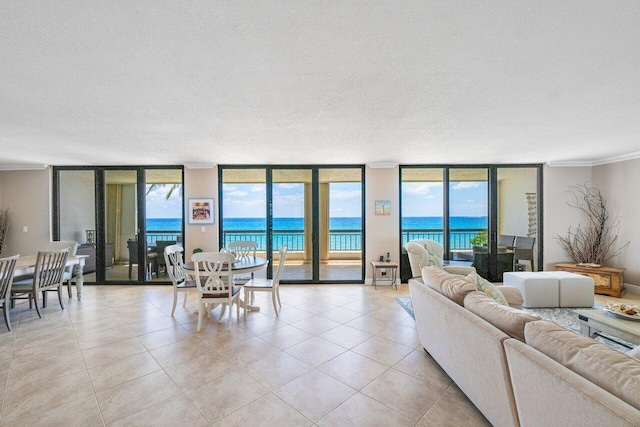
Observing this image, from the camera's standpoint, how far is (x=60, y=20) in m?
1.55

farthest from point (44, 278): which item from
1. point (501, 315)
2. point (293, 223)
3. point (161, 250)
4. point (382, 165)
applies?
point (382, 165)

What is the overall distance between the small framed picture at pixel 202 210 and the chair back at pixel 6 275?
2.72 metres

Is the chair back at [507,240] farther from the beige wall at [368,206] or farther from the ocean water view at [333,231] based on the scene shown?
the beige wall at [368,206]

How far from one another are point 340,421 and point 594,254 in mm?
6274

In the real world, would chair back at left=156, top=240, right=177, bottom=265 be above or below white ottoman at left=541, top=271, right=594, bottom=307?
above

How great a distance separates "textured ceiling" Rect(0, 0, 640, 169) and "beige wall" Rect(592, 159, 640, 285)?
1.79 metres

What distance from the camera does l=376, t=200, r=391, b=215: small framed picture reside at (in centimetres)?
601

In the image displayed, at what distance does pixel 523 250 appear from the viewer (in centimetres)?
612

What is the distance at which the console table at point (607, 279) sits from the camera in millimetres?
4898

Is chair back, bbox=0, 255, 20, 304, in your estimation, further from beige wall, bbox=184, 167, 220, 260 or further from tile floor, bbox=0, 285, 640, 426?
beige wall, bbox=184, 167, 220, 260

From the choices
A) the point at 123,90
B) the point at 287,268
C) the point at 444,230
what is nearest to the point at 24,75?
the point at 123,90

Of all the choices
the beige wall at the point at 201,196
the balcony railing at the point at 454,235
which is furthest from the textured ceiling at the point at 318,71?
the balcony railing at the point at 454,235

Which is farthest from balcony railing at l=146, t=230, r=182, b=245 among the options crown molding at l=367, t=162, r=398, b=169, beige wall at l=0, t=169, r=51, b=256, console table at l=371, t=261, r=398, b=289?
crown molding at l=367, t=162, r=398, b=169

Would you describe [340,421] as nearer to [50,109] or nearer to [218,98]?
[218,98]
